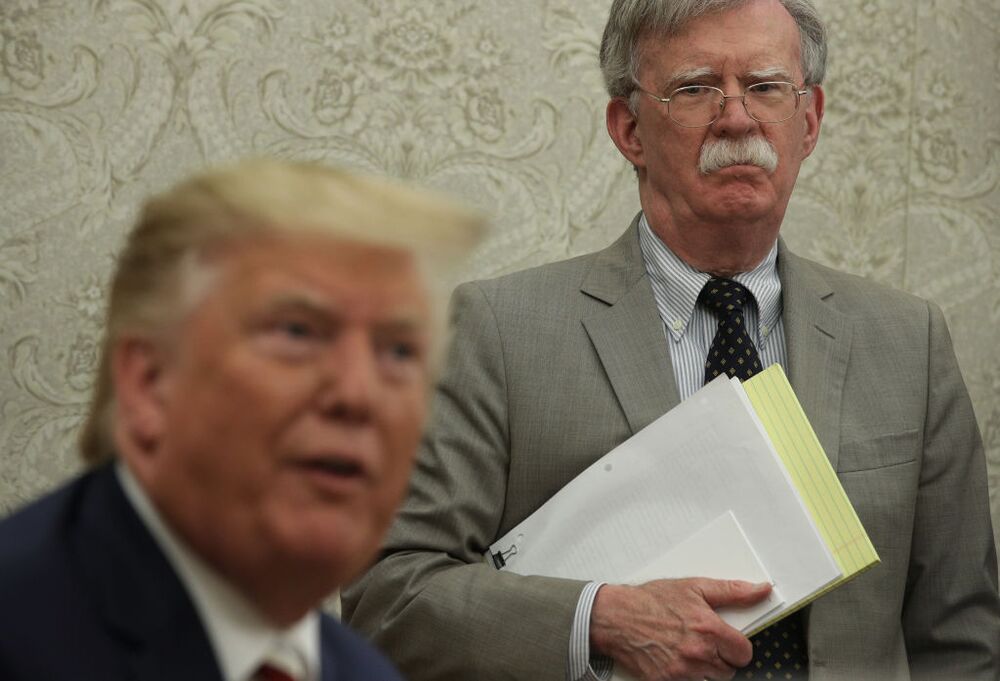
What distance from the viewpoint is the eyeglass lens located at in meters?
1.94

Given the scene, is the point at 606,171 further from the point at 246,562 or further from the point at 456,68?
the point at 246,562

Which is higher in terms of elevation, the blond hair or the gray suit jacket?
the blond hair

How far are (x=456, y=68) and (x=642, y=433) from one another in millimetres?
1068

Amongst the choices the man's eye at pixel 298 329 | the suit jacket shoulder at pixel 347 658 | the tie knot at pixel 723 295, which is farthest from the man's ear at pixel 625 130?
the man's eye at pixel 298 329

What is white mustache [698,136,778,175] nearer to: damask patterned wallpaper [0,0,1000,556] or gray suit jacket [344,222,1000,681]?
gray suit jacket [344,222,1000,681]

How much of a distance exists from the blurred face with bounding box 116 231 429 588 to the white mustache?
119 cm

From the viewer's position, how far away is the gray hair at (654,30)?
1.96 m

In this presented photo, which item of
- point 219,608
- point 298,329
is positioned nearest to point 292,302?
point 298,329

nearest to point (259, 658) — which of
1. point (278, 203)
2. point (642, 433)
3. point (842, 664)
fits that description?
point (278, 203)

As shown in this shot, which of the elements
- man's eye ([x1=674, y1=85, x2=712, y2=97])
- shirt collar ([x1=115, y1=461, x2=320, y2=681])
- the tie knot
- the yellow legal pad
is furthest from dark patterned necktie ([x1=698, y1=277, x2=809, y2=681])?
shirt collar ([x1=115, y1=461, x2=320, y2=681])

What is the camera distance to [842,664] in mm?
1794

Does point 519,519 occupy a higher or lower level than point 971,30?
lower

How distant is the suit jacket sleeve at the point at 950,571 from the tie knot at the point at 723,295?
0.32 meters

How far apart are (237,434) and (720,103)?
4.28 feet
